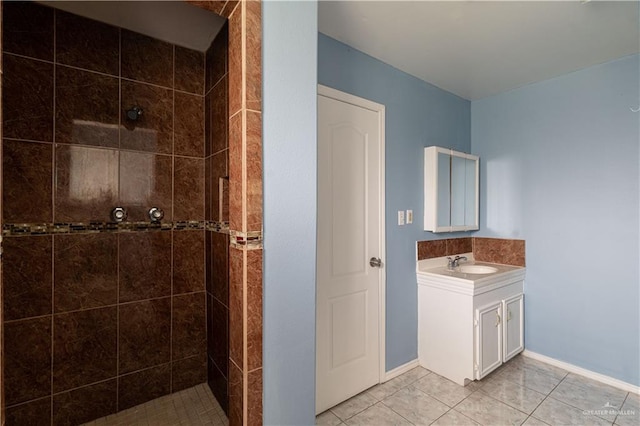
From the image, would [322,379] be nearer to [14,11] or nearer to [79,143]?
[79,143]

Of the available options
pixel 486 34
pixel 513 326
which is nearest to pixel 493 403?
pixel 513 326

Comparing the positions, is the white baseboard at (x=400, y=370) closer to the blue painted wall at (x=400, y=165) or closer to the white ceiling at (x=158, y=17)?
the blue painted wall at (x=400, y=165)

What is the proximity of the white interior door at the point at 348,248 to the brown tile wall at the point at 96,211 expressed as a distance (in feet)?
3.11

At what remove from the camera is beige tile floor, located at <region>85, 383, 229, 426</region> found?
6.22ft

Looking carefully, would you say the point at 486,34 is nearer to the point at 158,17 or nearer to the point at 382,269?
the point at 382,269

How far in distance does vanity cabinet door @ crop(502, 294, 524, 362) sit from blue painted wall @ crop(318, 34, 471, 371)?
2.41ft

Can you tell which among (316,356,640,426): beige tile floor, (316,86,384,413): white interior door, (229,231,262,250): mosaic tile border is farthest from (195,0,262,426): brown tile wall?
(316,356,640,426): beige tile floor

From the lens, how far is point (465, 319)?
225 centimetres

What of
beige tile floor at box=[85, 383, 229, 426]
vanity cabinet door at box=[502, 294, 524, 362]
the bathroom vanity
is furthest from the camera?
vanity cabinet door at box=[502, 294, 524, 362]

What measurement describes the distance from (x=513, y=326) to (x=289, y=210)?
7.99 feet

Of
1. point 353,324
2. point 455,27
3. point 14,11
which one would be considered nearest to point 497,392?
point 353,324

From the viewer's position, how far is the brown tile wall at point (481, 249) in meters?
2.72

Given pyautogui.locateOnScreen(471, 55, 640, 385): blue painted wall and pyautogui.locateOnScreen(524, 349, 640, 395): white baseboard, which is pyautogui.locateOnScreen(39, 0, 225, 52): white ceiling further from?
pyautogui.locateOnScreen(524, 349, 640, 395): white baseboard

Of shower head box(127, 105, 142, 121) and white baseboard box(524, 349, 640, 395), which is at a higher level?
shower head box(127, 105, 142, 121)
